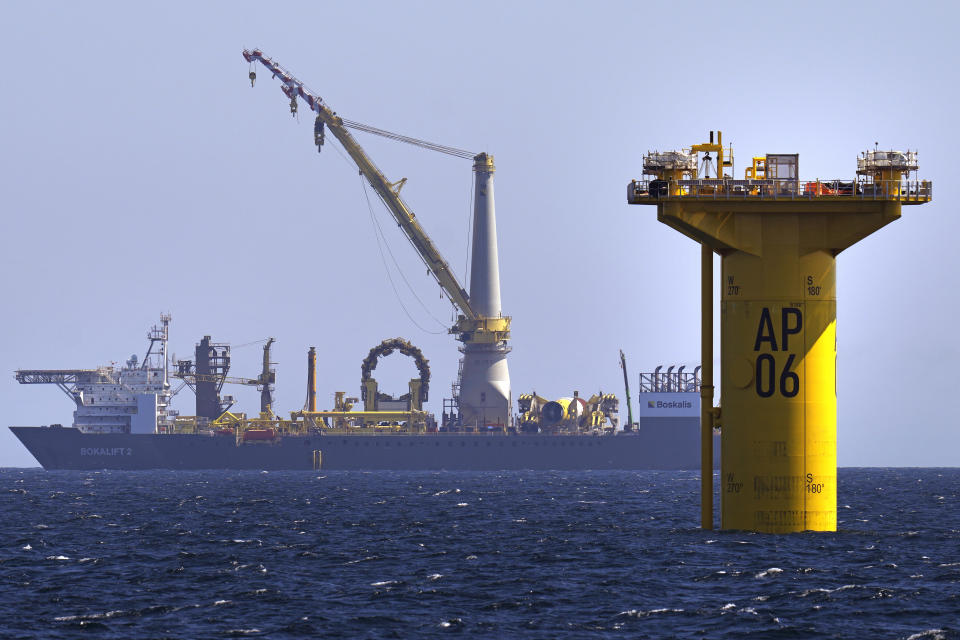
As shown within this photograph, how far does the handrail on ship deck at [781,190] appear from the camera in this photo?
109 feet

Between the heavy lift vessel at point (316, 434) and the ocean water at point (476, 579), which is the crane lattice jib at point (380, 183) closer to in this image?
the heavy lift vessel at point (316, 434)

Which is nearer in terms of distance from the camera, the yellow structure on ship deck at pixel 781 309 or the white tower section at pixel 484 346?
the yellow structure on ship deck at pixel 781 309

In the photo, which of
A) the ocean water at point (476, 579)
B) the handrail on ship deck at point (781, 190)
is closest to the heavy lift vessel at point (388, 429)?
the ocean water at point (476, 579)

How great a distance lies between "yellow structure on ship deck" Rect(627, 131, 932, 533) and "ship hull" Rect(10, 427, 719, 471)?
4591 inches

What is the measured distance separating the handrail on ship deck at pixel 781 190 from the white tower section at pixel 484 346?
108570 mm

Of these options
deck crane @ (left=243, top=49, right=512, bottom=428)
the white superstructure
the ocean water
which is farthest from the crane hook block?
the ocean water

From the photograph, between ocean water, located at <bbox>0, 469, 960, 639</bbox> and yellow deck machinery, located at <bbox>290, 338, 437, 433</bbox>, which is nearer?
ocean water, located at <bbox>0, 469, 960, 639</bbox>

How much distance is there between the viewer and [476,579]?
32938mm

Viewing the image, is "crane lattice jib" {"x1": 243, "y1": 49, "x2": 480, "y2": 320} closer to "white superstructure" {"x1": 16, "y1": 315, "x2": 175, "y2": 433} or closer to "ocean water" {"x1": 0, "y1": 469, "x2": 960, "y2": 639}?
"white superstructure" {"x1": 16, "y1": 315, "x2": 175, "y2": 433}

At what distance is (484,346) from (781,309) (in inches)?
4490

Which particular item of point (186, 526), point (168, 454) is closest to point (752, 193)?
point (186, 526)

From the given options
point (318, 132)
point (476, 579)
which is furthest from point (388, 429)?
point (476, 579)

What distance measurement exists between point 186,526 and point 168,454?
344ft

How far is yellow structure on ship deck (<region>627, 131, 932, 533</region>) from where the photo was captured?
32750 millimetres
